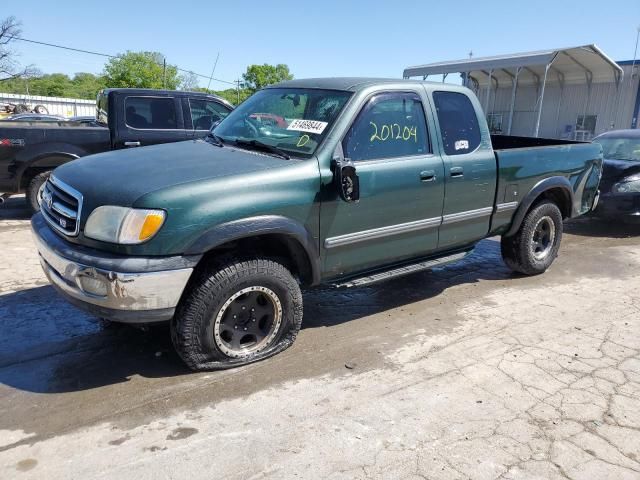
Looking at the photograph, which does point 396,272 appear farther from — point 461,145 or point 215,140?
point 215,140

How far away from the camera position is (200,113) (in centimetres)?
823

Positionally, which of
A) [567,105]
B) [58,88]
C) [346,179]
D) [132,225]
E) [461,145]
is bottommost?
[132,225]

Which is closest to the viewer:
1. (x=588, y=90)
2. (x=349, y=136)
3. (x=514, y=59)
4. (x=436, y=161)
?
(x=349, y=136)

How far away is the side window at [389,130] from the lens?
12.5 feet

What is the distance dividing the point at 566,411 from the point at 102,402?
275 centimetres

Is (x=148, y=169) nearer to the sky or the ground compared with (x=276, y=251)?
nearer to the sky

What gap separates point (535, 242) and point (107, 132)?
241 inches

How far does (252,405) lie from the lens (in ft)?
10.0

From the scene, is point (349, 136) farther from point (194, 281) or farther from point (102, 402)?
point (102, 402)

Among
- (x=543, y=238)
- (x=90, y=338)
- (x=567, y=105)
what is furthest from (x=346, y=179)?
(x=567, y=105)

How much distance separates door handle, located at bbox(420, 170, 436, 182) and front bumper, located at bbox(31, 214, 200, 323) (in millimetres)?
1984

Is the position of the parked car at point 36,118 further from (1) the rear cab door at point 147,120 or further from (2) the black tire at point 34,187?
(1) the rear cab door at point 147,120

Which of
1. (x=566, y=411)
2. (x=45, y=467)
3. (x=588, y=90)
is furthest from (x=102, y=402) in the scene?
(x=588, y=90)

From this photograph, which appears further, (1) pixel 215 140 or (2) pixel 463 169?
(2) pixel 463 169
